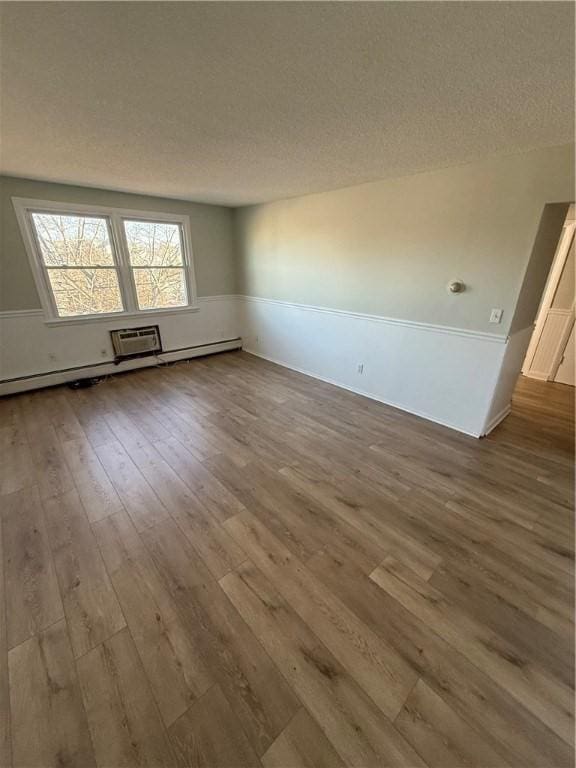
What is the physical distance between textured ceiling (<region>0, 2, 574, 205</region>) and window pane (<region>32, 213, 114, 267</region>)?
3.85ft

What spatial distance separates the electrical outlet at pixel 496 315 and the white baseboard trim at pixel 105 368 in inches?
160

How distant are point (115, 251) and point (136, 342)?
1.25 meters

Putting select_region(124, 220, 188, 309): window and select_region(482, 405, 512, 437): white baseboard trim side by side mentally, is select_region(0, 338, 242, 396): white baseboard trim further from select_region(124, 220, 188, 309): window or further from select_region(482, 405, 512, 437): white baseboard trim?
select_region(482, 405, 512, 437): white baseboard trim

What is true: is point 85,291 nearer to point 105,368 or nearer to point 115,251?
point 115,251

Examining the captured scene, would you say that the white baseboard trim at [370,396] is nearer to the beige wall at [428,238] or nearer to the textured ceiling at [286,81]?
the beige wall at [428,238]

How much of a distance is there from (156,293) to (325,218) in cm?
273

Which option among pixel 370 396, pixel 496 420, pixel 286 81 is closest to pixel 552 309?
pixel 496 420

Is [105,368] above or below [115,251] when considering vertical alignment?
below

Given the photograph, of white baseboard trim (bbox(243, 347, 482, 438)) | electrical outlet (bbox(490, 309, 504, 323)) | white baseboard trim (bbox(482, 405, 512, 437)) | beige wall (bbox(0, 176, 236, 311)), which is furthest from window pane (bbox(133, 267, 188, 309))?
white baseboard trim (bbox(482, 405, 512, 437))

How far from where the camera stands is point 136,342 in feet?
14.3

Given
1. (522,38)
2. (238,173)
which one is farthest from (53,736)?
(238,173)

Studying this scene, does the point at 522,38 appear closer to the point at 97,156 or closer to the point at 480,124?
the point at 480,124

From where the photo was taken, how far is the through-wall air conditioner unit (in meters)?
4.22

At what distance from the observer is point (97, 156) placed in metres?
2.46
